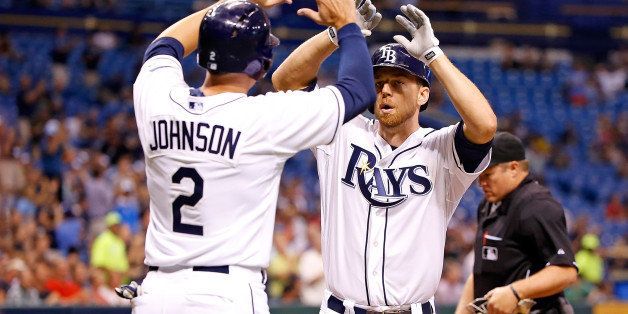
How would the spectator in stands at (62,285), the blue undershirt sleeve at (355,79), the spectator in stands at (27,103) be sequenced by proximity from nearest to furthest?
the blue undershirt sleeve at (355,79)
the spectator in stands at (62,285)
the spectator in stands at (27,103)

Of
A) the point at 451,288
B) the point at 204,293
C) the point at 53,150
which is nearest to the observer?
the point at 204,293

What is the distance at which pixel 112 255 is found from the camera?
1124 centimetres

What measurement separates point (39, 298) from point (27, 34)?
32.2ft

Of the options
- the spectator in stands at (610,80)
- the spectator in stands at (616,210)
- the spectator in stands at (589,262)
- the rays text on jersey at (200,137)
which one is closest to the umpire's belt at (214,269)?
the rays text on jersey at (200,137)

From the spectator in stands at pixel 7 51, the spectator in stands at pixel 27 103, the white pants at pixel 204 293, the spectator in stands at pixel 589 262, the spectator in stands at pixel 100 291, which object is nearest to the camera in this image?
the white pants at pixel 204 293

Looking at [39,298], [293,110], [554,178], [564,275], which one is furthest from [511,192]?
[554,178]

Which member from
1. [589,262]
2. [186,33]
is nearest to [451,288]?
[589,262]

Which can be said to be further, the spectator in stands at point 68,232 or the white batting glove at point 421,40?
the spectator in stands at point 68,232

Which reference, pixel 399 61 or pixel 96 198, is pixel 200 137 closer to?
pixel 399 61

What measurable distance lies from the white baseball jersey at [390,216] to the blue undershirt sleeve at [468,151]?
1.4 inches

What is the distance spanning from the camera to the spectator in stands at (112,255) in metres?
11.1

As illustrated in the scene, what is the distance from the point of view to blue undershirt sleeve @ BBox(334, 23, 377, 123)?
145 inches

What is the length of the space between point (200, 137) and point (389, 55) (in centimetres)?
156

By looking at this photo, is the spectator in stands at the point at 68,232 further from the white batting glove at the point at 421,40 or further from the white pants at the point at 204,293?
the white pants at the point at 204,293
